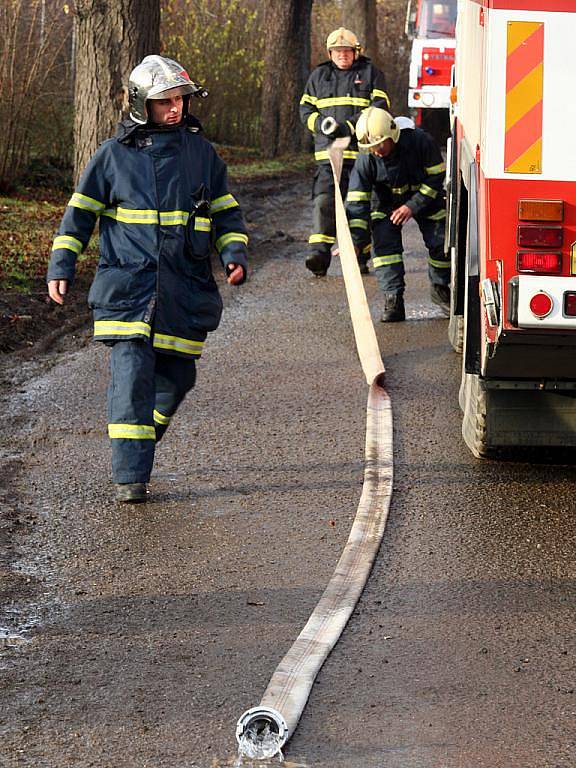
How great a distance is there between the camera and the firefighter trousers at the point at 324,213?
35.8ft

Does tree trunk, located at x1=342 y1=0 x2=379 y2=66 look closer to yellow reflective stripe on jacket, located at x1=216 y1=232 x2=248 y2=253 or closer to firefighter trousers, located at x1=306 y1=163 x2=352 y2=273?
firefighter trousers, located at x1=306 y1=163 x2=352 y2=273

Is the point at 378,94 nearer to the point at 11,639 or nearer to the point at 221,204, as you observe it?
the point at 221,204

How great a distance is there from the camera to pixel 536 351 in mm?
A: 5180

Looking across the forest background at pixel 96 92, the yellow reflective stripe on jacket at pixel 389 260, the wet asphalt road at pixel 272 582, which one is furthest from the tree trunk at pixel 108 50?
the wet asphalt road at pixel 272 582

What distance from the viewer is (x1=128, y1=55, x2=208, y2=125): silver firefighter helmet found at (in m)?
5.50

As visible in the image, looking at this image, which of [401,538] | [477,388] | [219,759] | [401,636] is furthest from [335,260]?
[219,759]

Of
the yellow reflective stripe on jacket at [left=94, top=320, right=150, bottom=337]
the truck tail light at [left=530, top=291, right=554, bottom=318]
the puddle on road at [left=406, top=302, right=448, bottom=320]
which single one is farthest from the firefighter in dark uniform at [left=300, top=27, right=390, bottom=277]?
the truck tail light at [left=530, top=291, right=554, bottom=318]

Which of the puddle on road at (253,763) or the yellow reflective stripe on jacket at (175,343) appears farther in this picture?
the yellow reflective stripe on jacket at (175,343)

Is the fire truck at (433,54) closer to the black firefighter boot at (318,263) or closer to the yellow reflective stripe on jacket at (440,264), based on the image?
the black firefighter boot at (318,263)

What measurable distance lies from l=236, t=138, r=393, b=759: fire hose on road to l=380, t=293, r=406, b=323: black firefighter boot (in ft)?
4.35

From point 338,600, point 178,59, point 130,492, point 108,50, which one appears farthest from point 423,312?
point 178,59

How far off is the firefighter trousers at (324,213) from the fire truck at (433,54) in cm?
1002

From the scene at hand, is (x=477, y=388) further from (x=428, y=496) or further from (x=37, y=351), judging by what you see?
(x=37, y=351)

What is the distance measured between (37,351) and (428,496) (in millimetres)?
3536
